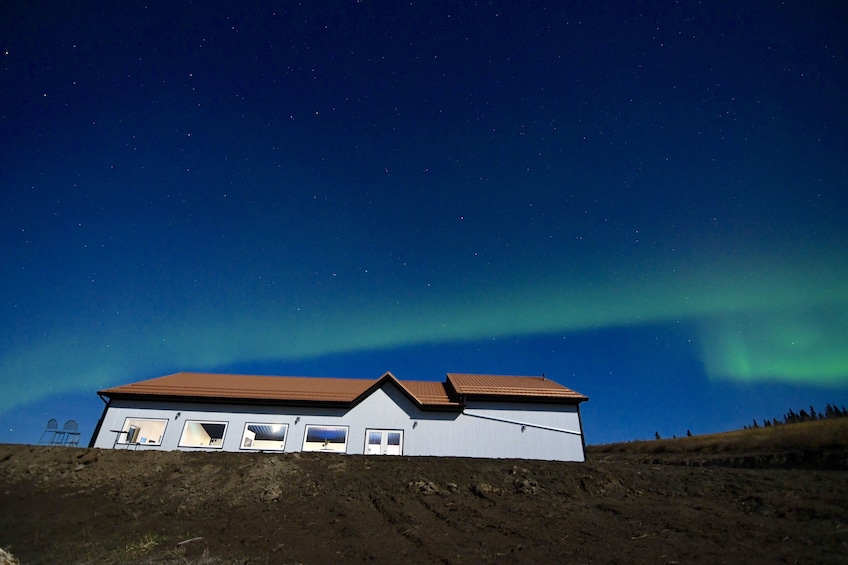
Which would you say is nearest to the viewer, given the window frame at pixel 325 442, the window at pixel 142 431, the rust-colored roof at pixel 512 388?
the window at pixel 142 431

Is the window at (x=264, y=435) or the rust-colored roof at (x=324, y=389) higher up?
the rust-colored roof at (x=324, y=389)

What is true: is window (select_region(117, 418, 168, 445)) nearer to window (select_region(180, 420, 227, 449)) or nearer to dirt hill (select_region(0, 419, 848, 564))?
window (select_region(180, 420, 227, 449))

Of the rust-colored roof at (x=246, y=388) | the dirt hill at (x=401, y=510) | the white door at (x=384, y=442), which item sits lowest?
the dirt hill at (x=401, y=510)

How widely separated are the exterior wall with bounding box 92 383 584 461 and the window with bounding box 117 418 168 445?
0.85 feet

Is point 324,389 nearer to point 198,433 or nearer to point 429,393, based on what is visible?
point 429,393

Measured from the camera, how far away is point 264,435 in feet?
83.9

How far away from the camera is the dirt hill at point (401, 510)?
10375mm

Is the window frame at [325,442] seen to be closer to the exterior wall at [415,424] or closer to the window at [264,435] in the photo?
the exterior wall at [415,424]

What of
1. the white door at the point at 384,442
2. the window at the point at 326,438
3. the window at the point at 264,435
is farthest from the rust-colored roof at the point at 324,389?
the white door at the point at 384,442

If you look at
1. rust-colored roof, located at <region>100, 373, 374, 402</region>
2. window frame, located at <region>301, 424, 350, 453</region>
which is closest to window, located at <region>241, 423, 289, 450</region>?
window frame, located at <region>301, 424, 350, 453</region>

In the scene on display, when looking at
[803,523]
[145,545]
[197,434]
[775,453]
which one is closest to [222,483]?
[145,545]

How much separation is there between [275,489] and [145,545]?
4.65m

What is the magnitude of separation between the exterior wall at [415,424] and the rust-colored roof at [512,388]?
0.63m

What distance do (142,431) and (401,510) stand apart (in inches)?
691
